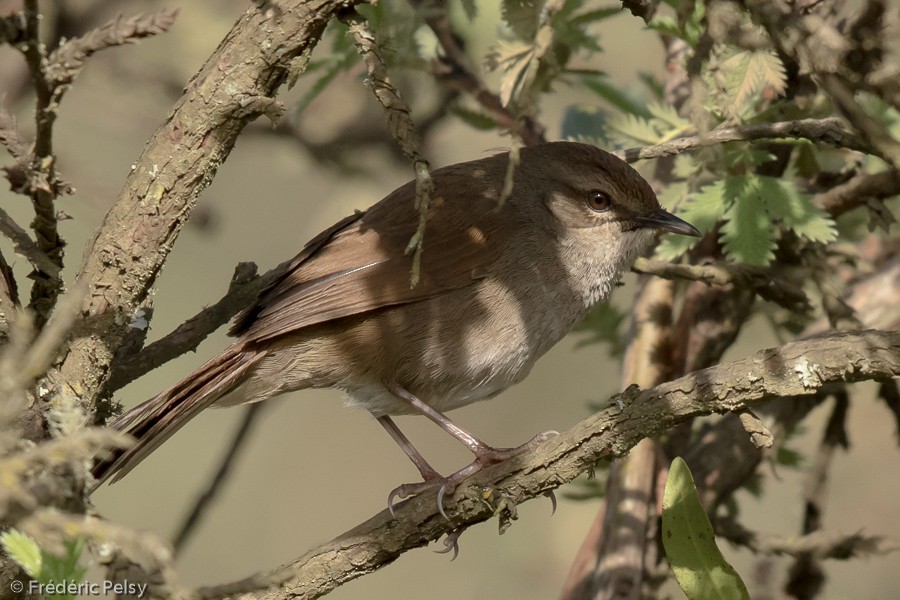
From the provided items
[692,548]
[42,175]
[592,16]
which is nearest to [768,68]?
[592,16]

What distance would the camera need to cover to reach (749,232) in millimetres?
3555

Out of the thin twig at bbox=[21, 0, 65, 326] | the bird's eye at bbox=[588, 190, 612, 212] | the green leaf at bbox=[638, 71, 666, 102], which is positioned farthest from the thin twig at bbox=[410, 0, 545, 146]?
the thin twig at bbox=[21, 0, 65, 326]

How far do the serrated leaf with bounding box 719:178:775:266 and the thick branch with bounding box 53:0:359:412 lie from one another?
165cm

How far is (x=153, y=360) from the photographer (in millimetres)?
3262

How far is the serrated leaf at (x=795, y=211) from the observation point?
3506mm

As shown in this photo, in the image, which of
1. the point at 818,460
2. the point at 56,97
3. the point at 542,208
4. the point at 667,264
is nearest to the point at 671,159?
the point at 542,208

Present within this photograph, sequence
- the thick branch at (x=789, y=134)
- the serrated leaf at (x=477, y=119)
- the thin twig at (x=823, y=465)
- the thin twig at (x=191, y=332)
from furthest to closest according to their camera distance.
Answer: the serrated leaf at (x=477, y=119) → the thin twig at (x=823, y=465) → the thin twig at (x=191, y=332) → the thick branch at (x=789, y=134)

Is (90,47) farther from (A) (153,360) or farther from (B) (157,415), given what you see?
(B) (157,415)

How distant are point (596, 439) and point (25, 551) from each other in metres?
1.37

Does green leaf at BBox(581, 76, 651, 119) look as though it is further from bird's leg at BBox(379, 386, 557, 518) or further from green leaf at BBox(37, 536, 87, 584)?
green leaf at BBox(37, 536, 87, 584)

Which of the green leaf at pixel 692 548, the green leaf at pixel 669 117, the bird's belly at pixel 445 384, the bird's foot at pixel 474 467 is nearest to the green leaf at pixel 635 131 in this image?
the green leaf at pixel 669 117

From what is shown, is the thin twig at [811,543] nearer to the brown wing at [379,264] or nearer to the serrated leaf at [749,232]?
the serrated leaf at [749,232]

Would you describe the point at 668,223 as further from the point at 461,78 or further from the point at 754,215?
the point at 461,78

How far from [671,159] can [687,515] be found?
259cm
